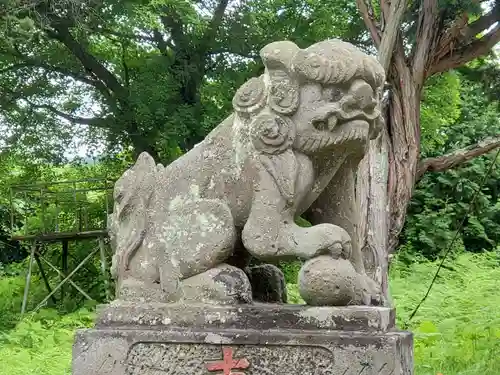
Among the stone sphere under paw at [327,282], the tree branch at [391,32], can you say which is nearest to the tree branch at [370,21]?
the tree branch at [391,32]

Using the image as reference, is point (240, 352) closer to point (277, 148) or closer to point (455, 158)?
point (277, 148)

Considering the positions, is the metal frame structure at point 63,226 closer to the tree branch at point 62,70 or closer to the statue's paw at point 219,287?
the tree branch at point 62,70

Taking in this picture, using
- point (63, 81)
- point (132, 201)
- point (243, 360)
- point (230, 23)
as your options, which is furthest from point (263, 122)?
point (63, 81)

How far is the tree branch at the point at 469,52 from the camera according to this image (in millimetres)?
8078

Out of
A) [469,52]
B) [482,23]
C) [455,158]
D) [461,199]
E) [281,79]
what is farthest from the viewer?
[461,199]

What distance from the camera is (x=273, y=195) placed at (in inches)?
121

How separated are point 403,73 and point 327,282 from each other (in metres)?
5.26

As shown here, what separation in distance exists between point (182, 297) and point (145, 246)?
0.30 meters

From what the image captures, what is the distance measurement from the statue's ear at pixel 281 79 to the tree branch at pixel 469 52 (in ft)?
17.1

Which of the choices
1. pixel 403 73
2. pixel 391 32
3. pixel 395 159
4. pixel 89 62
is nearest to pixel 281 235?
pixel 395 159

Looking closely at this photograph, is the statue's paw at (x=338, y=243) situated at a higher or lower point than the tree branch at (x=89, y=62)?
lower

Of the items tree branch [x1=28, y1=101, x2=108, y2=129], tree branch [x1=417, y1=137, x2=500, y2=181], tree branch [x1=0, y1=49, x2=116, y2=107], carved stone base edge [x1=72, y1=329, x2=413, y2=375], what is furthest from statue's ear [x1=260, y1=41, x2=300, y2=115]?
tree branch [x1=28, y1=101, x2=108, y2=129]

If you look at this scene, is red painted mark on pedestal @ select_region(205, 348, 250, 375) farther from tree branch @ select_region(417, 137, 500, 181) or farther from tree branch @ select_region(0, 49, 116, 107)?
tree branch @ select_region(0, 49, 116, 107)

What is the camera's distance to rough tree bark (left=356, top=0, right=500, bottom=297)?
7.48m
